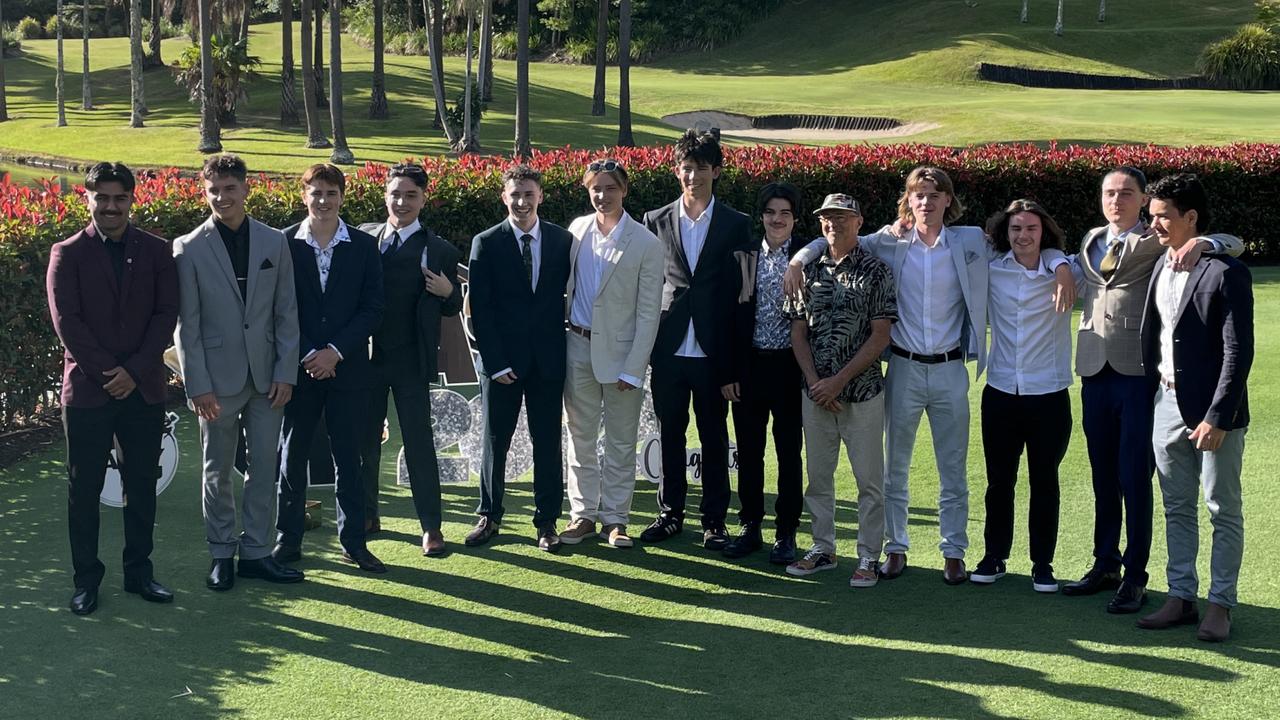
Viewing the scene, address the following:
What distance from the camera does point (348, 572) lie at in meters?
6.77

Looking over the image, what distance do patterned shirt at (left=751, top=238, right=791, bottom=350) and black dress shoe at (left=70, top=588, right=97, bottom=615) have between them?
340 cm

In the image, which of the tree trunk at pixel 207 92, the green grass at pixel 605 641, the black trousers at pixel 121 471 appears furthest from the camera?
the tree trunk at pixel 207 92

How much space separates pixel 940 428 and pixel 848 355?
0.58 meters

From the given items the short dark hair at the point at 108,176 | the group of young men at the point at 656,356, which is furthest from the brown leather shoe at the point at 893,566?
the short dark hair at the point at 108,176

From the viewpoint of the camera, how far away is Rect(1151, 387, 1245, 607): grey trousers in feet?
18.3

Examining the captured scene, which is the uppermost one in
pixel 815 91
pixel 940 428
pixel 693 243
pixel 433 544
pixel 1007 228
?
pixel 815 91

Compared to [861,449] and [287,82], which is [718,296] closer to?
[861,449]

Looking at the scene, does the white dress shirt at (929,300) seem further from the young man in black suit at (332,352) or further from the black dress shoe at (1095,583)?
the young man in black suit at (332,352)

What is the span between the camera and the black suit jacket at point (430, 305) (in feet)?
22.9

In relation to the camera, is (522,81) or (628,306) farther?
(522,81)

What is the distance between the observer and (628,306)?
23.0 feet

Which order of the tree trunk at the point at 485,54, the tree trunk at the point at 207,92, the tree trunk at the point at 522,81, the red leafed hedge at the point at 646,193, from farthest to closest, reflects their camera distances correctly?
the tree trunk at the point at 485,54 < the tree trunk at the point at 207,92 < the tree trunk at the point at 522,81 < the red leafed hedge at the point at 646,193

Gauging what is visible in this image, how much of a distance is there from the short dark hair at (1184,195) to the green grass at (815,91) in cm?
2394

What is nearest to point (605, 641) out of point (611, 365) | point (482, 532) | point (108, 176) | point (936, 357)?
point (482, 532)
